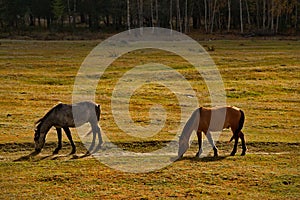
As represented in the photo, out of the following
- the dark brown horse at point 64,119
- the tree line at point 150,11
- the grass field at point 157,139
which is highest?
the tree line at point 150,11

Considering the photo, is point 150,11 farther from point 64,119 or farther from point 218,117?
point 218,117

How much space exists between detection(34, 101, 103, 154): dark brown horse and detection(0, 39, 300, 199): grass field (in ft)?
1.96

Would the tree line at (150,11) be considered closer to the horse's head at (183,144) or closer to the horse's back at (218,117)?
the horse's back at (218,117)

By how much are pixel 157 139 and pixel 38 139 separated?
4.95 metres

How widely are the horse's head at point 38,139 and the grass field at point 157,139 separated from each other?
43 centimetres

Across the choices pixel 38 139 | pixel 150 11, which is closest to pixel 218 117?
pixel 38 139

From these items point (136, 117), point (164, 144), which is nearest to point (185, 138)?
point (164, 144)

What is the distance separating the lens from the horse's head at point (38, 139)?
57.4 ft

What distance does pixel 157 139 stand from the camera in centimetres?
1969

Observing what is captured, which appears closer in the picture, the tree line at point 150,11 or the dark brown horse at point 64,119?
the dark brown horse at point 64,119

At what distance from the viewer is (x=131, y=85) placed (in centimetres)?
3241

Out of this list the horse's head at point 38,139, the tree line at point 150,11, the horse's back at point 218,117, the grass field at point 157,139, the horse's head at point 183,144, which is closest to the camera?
the grass field at point 157,139

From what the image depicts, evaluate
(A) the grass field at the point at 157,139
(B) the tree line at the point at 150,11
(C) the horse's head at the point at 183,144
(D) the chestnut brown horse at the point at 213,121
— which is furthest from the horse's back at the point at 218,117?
(B) the tree line at the point at 150,11

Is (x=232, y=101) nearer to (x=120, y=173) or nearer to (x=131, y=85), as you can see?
(x=131, y=85)
